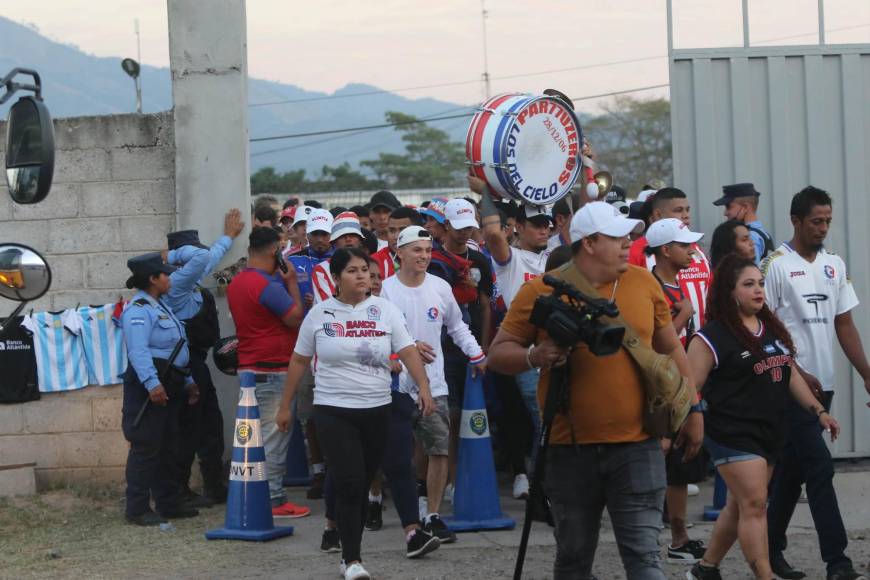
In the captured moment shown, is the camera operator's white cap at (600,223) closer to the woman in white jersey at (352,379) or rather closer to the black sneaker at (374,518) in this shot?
the woman in white jersey at (352,379)

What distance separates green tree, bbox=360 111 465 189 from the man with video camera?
322 ft

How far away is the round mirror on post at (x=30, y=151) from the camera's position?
604cm

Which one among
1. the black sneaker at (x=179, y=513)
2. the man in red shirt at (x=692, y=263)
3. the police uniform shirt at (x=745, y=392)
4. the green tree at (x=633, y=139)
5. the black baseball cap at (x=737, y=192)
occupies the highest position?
the green tree at (x=633, y=139)

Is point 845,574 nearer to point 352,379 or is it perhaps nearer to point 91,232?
point 352,379

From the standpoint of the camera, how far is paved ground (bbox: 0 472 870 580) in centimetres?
756

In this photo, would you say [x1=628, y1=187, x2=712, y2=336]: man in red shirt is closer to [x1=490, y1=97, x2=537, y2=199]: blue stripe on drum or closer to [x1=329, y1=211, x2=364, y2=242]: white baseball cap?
[x1=490, y1=97, x2=537, y2=199]: blue stripe on drum

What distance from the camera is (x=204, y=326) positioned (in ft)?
32.4

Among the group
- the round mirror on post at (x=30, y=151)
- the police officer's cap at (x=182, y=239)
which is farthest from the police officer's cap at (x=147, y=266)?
the round mirror on post at (x=30, y=151)

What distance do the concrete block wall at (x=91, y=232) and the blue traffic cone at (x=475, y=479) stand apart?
3.03 m

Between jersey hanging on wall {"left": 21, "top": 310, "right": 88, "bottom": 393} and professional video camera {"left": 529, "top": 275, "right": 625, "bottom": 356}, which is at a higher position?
professional video camera {"left": 529, "top": 275, "right": 625, "bottom": 356}

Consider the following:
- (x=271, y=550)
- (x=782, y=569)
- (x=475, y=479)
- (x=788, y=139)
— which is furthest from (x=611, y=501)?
(x=788, y=139)

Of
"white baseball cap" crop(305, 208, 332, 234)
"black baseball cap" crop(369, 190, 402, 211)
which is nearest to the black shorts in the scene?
"white baseball cap" crop(305, 208, 332, 234)

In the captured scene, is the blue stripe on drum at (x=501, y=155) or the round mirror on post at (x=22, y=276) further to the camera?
the blue stripe on drum at (x=501, y=155)

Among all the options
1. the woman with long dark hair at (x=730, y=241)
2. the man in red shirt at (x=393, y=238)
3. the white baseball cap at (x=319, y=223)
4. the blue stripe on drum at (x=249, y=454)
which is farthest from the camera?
the white baseball cap at (x=319, y=223)
